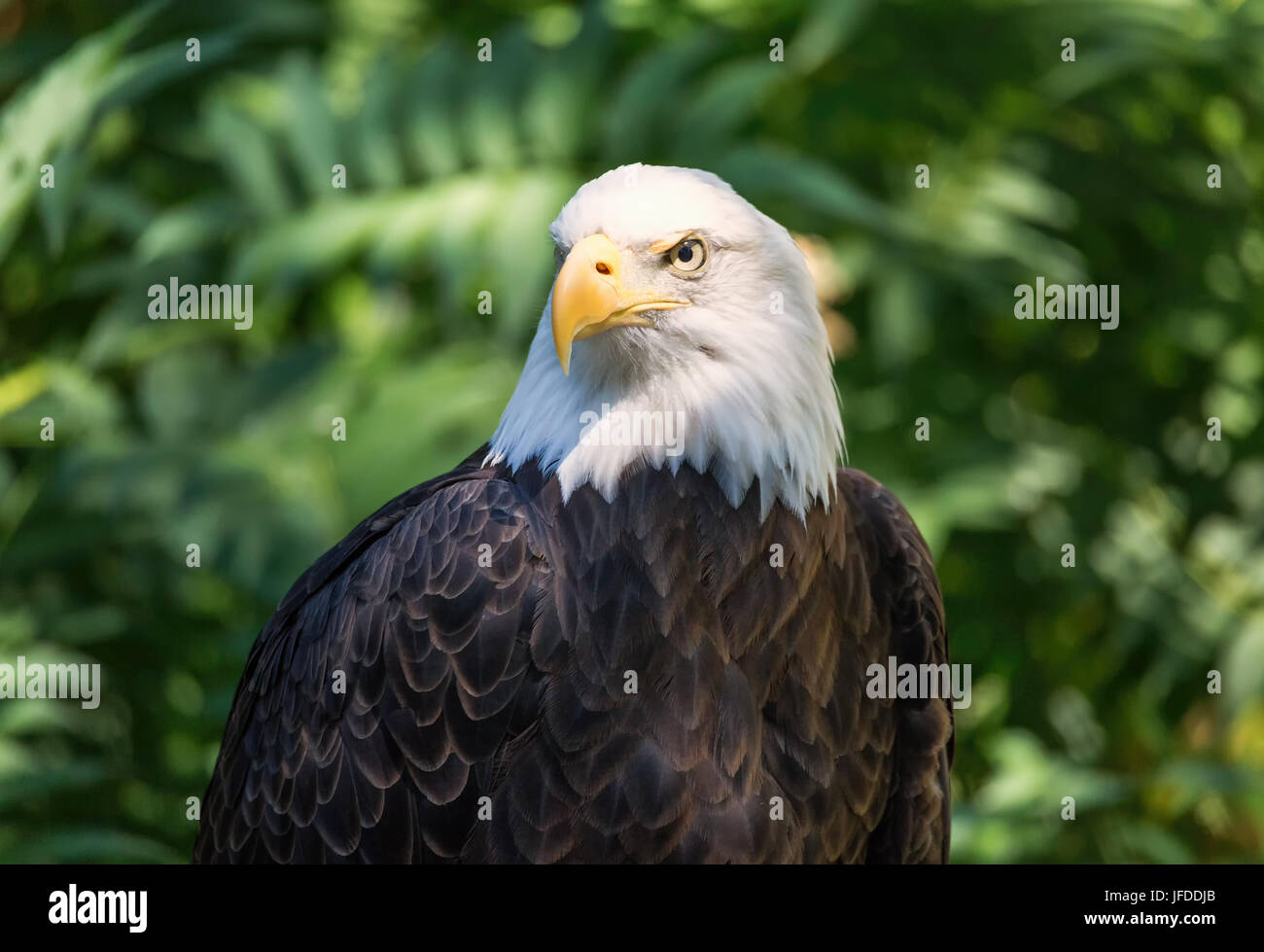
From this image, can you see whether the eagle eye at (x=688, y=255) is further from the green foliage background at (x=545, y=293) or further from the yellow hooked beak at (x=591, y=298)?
the green foliage background at (x=545, y=293)

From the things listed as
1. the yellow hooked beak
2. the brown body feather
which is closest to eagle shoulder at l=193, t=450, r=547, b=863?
the brown body feather

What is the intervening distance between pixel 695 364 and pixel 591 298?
251 mm

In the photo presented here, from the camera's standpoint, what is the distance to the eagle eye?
7.47 feet

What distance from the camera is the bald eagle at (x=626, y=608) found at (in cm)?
229

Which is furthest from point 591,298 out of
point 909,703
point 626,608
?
point 909,703

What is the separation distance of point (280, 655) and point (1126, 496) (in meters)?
3.11

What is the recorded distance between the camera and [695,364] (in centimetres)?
235

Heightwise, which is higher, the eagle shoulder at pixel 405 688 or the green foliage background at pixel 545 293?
the green foliage background at pixel 545 293

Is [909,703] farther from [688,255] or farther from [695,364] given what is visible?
[688,255]

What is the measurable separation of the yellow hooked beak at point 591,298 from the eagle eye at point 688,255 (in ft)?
0.25

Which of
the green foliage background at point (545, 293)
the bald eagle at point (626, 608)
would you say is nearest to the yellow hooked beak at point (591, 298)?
the bald eagle at point (626, 608)

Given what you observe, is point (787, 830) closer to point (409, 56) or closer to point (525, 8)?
point (409, 56)

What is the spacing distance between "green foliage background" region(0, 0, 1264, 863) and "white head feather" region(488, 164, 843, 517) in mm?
884
